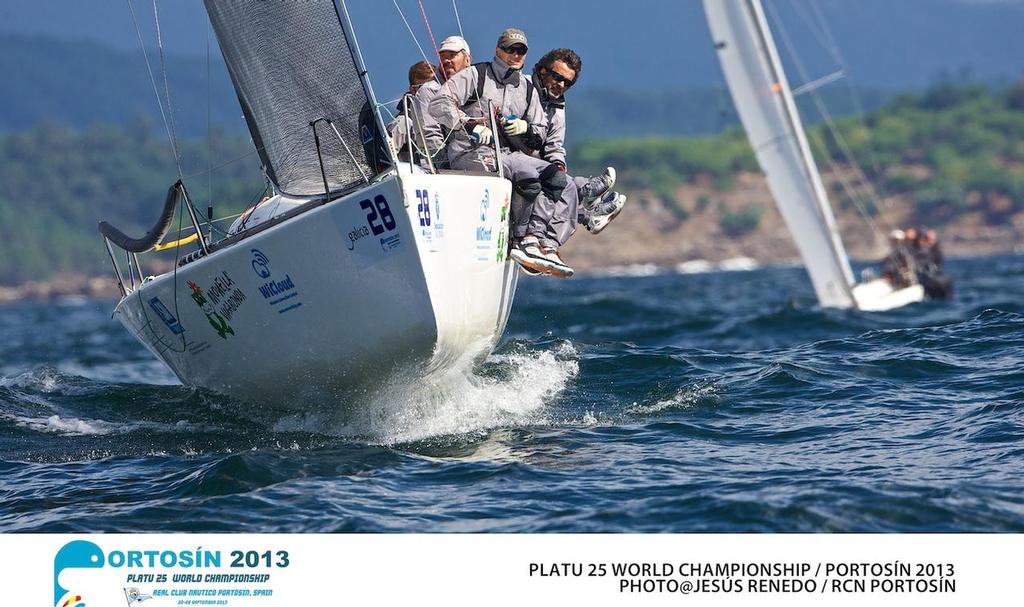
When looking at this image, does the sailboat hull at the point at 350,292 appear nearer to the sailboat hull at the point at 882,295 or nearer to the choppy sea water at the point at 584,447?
the choppy sea water at the point at 584,447

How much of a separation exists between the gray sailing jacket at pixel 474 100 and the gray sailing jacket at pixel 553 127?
0.13 m

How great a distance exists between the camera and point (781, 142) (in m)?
15.1

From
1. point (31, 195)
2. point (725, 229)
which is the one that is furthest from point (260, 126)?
point (31, 195)

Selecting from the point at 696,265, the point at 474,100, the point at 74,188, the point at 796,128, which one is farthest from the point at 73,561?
the point at 74,188

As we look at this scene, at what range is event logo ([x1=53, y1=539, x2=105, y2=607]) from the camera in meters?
4.84

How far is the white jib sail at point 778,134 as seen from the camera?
1497 centimetres

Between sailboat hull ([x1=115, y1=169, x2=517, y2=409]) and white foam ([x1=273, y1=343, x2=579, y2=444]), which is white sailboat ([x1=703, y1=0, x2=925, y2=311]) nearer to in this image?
white foam ([x1=273, y1=343, x2=579, y2=444])

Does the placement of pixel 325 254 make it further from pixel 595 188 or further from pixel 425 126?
pixel 595 188

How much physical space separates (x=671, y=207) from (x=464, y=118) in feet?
240

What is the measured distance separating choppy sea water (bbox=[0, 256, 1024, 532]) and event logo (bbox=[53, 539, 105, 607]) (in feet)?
1.53

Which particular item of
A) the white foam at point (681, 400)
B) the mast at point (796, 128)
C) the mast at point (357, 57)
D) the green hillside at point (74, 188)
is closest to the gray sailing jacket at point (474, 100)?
the mast at point (357, 57)

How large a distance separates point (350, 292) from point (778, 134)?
959 cm

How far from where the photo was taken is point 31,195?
317ft

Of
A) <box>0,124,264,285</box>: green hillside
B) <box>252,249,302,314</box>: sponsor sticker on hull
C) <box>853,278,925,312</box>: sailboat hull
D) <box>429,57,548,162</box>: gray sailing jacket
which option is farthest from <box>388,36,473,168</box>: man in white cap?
A: <box>0,124,264,285</box>: green hillside
